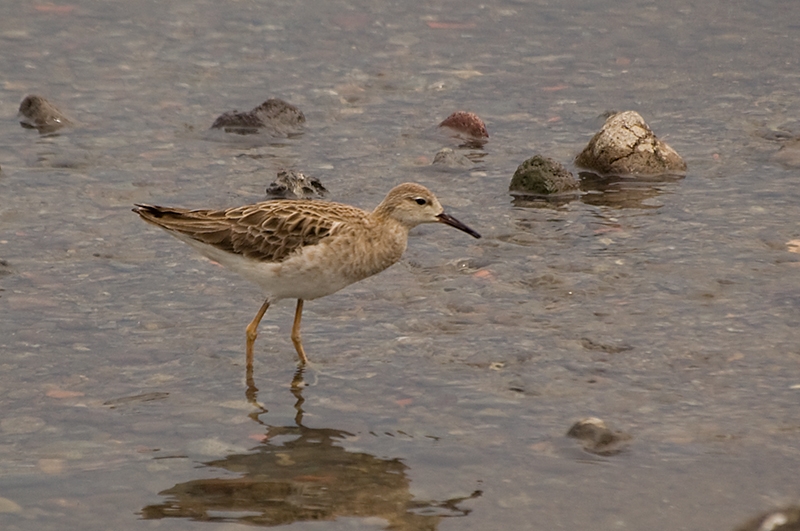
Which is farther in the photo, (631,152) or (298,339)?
(631,152)

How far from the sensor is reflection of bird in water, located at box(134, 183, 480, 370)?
9703 mm

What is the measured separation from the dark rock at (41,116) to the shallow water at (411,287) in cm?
20

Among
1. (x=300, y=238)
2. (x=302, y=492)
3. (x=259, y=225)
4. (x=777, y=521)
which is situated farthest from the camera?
(x=259, y=225)

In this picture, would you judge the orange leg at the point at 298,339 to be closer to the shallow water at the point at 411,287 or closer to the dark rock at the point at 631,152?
the shallow water at the point at 411,287

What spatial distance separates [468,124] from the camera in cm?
1481

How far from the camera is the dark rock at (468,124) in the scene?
14.8 meters

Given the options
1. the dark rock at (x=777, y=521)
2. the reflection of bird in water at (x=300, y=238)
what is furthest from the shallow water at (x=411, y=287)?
the reflection of bird in water at (x=300, y=238)

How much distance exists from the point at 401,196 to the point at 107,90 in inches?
289

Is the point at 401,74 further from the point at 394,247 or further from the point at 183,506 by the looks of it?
the point at 183,506

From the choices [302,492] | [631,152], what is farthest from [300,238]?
[631,152]

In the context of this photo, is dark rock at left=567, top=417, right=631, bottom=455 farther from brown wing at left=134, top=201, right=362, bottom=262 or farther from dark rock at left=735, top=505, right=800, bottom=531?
brown wing at left=134, top=201, right=362, bottom=262

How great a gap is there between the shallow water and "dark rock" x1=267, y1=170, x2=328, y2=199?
306 millimetres

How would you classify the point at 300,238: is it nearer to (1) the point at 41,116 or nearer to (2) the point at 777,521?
(2) the point at 777,521

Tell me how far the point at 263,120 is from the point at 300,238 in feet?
18.2
